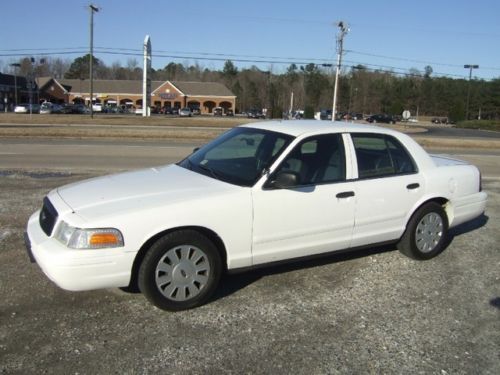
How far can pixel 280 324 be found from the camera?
3928 mm

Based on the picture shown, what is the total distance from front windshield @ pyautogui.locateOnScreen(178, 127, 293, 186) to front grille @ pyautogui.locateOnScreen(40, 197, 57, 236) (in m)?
1.40

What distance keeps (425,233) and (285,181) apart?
2.15 m

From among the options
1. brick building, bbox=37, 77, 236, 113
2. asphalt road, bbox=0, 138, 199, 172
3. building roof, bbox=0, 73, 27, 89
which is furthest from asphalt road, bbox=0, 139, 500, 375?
brick building, bbox=37, 77, 236, 113

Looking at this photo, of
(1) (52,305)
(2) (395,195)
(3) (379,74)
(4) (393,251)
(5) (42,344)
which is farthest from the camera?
(3) (379,74)

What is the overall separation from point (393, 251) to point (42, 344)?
398cm

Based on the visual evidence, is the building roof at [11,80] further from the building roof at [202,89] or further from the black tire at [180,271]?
the black tire at [180,271]

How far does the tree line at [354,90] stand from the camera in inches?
4373

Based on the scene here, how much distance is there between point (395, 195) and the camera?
515 centimetres

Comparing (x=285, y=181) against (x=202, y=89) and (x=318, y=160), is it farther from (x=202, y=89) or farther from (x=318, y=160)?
(x=202, y=89)

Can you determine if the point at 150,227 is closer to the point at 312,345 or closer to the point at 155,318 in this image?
the point at 155,318

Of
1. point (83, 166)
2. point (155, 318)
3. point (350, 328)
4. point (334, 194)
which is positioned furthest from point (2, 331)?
point (83, 166)

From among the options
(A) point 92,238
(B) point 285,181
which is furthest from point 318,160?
(A) point 92,238

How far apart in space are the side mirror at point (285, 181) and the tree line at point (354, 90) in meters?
99.4

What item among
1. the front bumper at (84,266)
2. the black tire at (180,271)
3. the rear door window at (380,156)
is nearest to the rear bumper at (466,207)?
the rear door window at (380,156)
